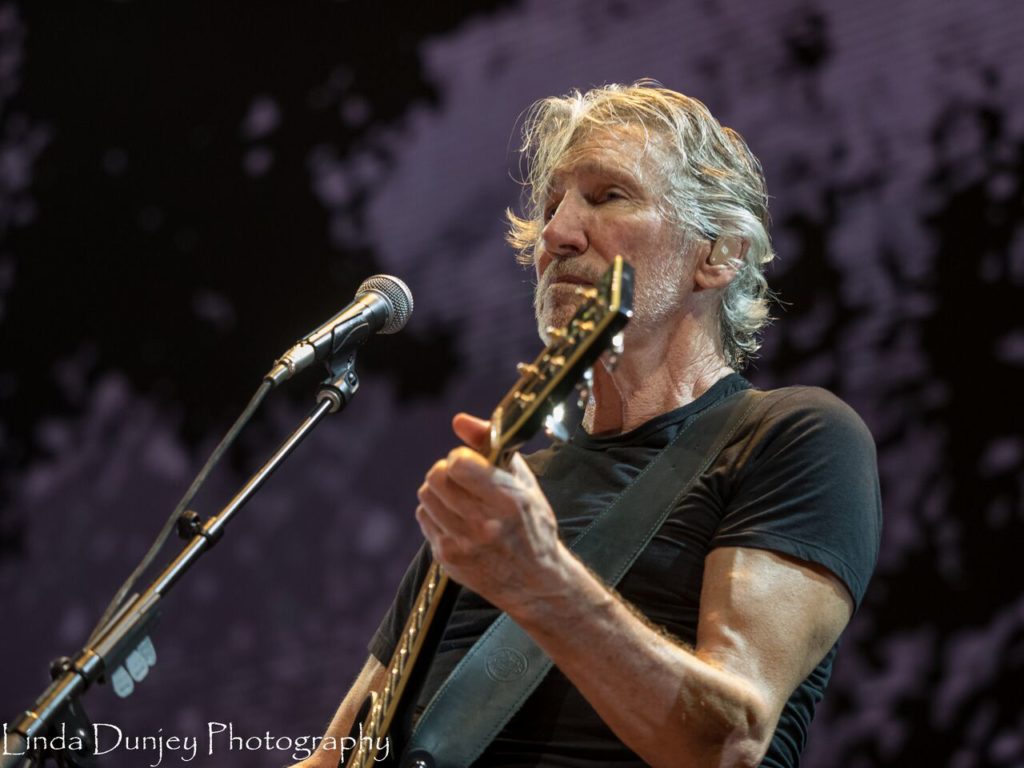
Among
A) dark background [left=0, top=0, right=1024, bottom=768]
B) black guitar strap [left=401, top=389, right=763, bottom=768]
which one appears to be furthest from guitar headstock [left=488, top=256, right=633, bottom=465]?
dark background [left=0, top=0, right=1024, bottom=768]

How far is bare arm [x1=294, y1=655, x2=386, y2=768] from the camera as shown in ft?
6.36

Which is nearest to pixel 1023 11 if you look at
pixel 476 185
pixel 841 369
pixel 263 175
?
pixel 841 369

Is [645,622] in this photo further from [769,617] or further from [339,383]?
[339,383]

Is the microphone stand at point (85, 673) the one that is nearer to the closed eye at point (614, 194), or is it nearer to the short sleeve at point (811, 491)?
the short sleeve at point (811, 491)

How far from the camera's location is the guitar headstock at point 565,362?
1.21m

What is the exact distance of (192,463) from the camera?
3.42 m

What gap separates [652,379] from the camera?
2.06 meters

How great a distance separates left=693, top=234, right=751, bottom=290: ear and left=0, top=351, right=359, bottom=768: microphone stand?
1042 millimetres

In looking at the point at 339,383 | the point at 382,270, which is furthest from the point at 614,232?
the point at 382,270

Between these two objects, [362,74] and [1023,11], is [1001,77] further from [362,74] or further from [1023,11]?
[362,74]

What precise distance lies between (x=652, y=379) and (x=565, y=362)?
86 cm

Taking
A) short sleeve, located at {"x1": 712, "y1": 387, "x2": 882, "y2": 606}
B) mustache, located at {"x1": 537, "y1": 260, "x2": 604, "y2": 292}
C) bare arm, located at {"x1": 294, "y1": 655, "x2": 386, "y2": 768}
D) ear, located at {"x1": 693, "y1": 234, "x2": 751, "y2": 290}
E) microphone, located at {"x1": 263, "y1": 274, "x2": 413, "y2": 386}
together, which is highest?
microphone, located at {"x1": 263, "y1": 274, "x2": 413, "y2": 386}

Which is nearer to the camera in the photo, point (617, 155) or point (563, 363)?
point (563, 363)

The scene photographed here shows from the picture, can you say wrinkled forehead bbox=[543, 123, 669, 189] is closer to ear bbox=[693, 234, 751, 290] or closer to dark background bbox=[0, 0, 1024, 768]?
A: ear bbox=[693, 234, 751, 290]
